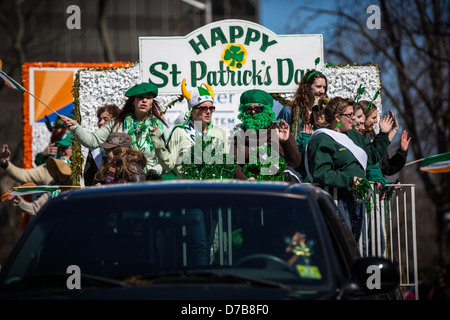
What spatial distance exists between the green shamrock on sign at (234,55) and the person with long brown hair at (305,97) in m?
2.56

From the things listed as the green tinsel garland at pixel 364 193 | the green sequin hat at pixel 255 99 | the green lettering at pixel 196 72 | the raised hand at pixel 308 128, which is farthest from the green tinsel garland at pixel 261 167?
the green lettering at pixel 196 72

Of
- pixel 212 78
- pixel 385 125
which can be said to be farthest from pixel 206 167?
pixel 212 78

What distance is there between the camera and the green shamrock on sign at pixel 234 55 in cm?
1255

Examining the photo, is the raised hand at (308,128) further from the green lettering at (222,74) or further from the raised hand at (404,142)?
the green lettering at (222,74)

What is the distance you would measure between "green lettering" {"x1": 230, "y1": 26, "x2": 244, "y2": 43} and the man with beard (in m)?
3.93

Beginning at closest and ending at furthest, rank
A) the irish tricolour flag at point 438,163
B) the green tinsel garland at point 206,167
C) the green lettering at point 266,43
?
the green tinsel garland at point 206,167 < the irish tricolour flag at point 438,163 < the green lettering at point 266,43

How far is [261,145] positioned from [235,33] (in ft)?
14.9

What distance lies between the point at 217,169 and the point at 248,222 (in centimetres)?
354

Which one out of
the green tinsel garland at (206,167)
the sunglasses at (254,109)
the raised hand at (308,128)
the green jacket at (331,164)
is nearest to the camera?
the green jacket at (331,164)

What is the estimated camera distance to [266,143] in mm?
8539

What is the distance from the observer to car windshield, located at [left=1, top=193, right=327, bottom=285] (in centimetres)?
416

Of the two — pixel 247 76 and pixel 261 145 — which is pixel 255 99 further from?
pixel 247 76

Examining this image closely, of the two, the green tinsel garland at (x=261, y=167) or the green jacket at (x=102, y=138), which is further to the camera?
the green jacket at (x=102, y=138)
